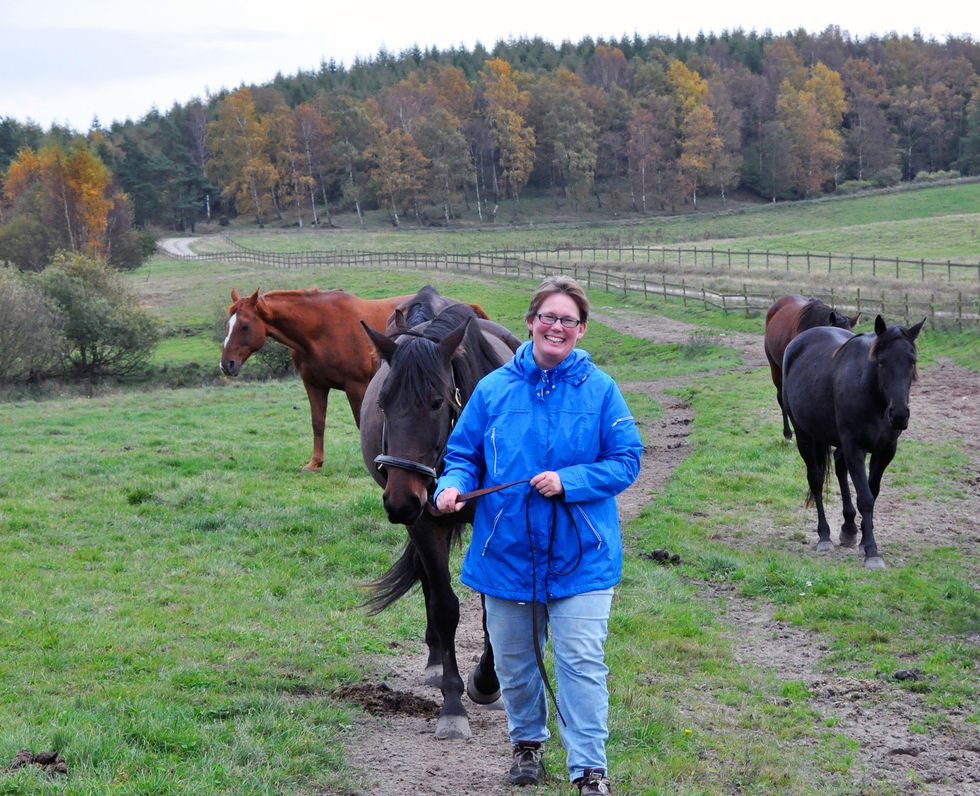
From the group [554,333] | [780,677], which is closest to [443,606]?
[554,333]

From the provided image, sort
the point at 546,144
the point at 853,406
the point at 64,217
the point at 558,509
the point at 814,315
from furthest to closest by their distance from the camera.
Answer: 1. the point at 546,144
2. the point at 64,217
3. the point at 814,315
4. the point at 853,406
5. the point at 558,509

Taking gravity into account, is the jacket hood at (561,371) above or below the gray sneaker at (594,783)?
above

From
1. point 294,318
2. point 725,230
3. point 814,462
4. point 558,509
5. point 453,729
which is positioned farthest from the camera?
point 725,230

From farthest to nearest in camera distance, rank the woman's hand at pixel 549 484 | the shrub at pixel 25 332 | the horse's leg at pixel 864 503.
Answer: the shrub at pixel 25 332 < the horse's leg at pixel 864 503 < the woman's hand at pixel 549 484

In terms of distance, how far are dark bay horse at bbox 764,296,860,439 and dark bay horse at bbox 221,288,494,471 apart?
5.06 m

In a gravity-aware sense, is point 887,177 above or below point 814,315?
above

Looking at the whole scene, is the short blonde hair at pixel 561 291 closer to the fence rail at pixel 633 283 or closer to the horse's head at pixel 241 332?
the horse's head at pixel 241 332

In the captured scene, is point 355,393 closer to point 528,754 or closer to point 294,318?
point 294,318

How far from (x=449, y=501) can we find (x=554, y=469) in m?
0.44

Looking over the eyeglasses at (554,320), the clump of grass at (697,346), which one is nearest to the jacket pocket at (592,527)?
the eyeglasses at (554,320)

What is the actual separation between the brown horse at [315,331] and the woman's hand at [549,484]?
866 cm

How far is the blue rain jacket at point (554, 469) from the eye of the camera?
13.3ft

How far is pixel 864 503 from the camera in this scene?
29.3 feet

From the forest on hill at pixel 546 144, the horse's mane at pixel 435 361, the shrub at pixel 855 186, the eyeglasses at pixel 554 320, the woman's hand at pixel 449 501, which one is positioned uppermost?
the forest on hill at pixel 546 144
